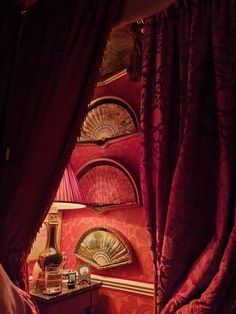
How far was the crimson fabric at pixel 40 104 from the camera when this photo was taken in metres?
1.09

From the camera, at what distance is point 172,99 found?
4.55ft

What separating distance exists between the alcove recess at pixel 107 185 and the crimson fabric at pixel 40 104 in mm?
704

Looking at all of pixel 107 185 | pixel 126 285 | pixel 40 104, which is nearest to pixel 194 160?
pixel 40 104

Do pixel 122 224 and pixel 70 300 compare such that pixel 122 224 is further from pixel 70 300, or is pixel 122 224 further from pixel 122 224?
pixel 70 300

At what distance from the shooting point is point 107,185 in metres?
1.86

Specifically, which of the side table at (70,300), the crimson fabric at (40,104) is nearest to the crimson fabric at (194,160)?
the crimson fabric at (40,104)

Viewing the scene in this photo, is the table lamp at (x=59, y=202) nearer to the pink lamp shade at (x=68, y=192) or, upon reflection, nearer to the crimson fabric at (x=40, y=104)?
the pink lamp shade at (x=68, y=192)

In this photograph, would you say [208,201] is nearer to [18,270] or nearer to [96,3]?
[18,270]

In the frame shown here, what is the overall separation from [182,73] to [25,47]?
25.8 inches

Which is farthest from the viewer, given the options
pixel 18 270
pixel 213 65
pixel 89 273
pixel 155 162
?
pixel 89 273

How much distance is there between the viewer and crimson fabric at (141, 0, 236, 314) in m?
1.13

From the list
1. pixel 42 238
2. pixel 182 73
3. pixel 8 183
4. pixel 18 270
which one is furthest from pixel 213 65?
pixel 42 238

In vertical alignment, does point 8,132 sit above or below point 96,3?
below

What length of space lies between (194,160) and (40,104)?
0.62 meters
